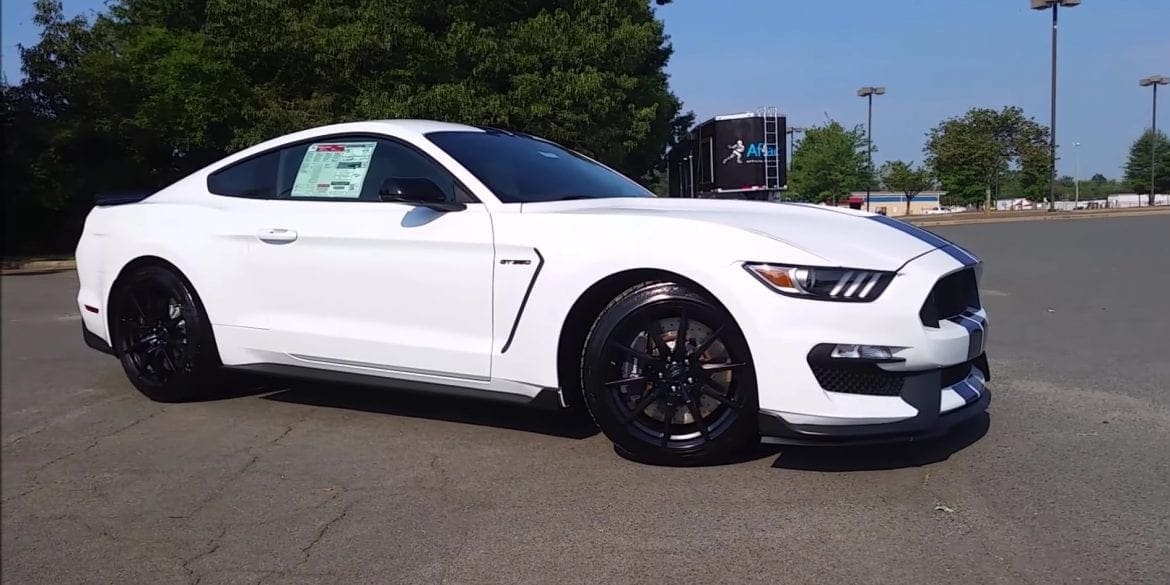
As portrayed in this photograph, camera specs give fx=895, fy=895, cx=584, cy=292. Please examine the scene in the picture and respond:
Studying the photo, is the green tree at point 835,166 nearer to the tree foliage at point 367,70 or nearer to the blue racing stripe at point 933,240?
the tree foliage at point 367,70

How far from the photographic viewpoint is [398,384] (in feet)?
14.0

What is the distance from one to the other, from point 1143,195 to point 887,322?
85736 mm

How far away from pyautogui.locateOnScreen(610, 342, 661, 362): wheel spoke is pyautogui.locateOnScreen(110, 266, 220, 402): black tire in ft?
7.64

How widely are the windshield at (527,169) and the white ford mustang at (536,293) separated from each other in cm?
2

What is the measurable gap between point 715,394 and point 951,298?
1.06m

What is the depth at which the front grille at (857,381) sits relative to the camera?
338cm

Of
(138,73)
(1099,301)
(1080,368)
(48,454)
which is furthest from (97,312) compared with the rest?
(138,73)

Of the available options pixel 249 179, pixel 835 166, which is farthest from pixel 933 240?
pixel 835 166

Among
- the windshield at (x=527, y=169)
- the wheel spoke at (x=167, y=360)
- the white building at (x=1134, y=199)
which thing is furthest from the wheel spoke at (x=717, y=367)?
the white building at (x=1134, y=199)

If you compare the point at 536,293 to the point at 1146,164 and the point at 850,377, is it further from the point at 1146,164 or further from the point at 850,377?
the point at 1146,164

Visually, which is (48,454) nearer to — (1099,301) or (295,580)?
(295,580)

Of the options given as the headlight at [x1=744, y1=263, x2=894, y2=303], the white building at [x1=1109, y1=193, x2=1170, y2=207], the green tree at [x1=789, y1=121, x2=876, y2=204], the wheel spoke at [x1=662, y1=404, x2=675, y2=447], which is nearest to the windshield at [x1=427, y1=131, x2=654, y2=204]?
the wheel spoke at [x1=662, y1=404, x2=675, y2=447]

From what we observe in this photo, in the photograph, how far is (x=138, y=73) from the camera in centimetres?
2527

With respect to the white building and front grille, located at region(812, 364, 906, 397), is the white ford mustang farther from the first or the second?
the white building
